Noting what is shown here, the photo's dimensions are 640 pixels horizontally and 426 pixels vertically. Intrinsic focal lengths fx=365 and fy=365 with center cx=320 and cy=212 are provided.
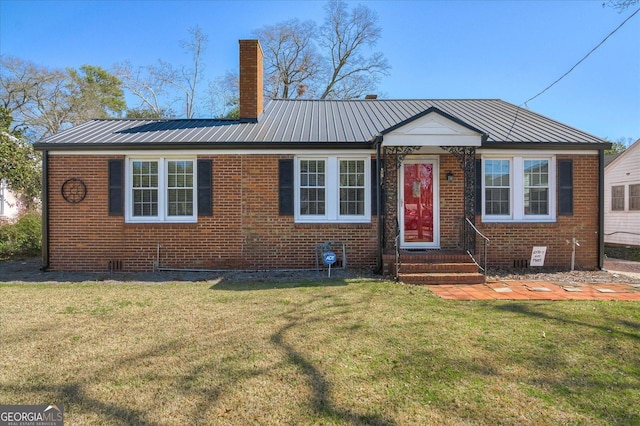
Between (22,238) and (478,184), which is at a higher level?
(478,184)

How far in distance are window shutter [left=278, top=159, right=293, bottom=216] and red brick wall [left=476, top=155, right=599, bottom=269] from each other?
179 inches

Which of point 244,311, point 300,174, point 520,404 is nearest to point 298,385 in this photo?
point 520,404

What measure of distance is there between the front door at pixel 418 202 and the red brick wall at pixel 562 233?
3.79 ft

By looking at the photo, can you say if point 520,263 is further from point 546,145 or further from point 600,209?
point 546,145

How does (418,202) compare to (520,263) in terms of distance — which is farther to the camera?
(418,202)

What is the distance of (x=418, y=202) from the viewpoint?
9.06 metres

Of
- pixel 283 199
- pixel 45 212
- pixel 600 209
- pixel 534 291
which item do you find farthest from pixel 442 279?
pixel 45 212

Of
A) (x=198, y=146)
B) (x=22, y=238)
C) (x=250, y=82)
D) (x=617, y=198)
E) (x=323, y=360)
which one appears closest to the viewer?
(x=323, y=360)

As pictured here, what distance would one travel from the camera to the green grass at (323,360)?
278cm

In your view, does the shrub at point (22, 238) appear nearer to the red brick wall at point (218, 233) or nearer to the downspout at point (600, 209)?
the red brick wall at point (218, 233)

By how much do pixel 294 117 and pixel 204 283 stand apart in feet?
18.2

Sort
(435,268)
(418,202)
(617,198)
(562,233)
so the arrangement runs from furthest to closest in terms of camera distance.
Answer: (617,198)
(418,202)
(562,233)
(435,268)

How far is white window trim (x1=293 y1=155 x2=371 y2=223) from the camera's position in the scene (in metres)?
8.70

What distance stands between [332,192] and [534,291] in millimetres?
4582
